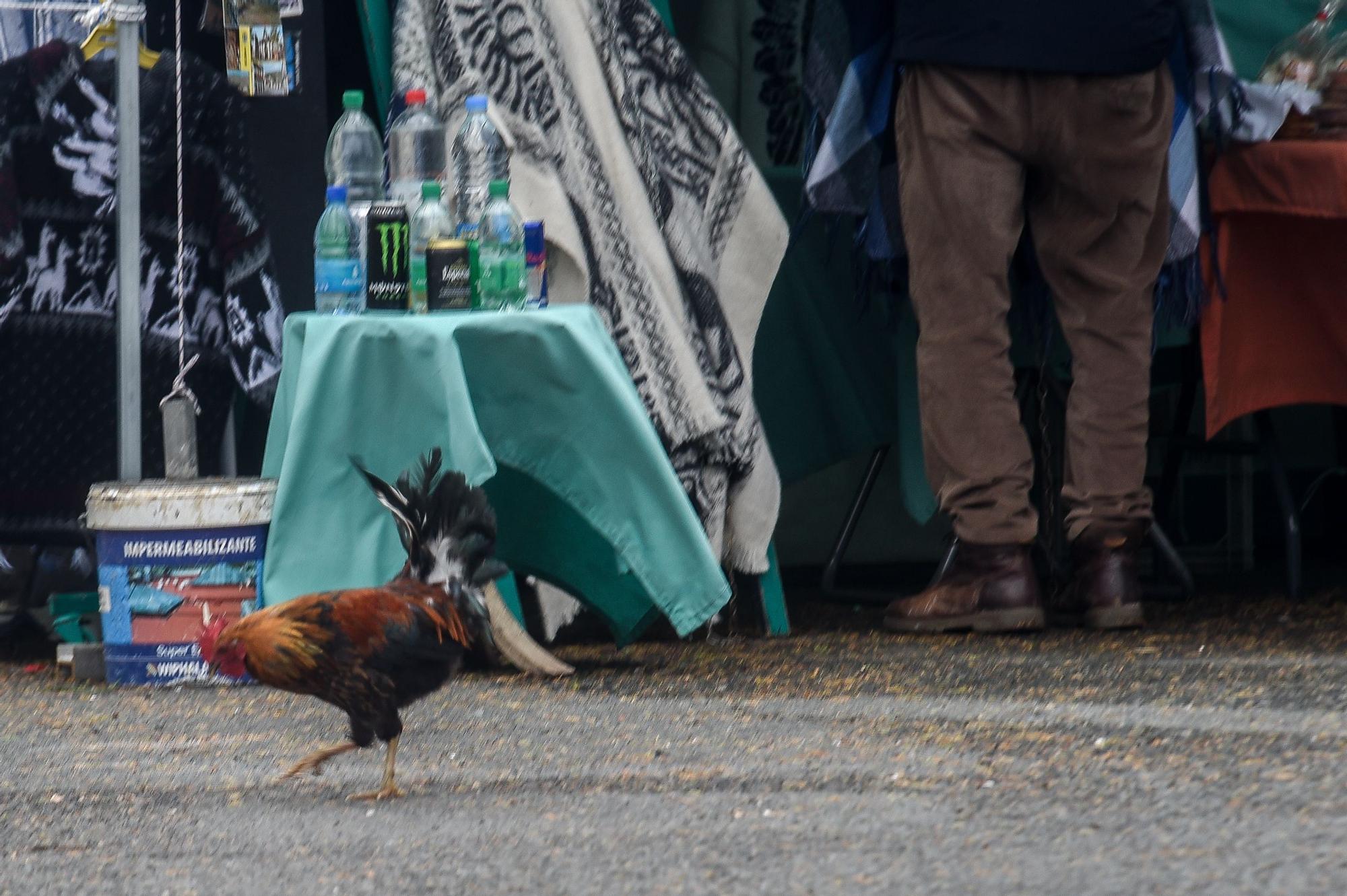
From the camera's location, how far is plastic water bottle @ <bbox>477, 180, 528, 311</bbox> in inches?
150

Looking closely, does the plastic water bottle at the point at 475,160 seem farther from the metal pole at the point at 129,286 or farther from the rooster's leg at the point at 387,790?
the rooster's leg at the point at 387,790

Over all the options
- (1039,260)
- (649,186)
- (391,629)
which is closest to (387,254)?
(649,186)

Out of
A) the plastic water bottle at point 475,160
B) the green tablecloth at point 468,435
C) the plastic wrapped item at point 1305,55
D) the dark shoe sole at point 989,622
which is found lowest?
the dark shoe sole at point 989,622

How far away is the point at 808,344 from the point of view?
5027 millimetres

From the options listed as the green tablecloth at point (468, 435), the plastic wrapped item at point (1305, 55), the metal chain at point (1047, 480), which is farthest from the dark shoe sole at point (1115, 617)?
the plastic wrapped item at point (1305, 55)

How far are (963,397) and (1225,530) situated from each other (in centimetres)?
182

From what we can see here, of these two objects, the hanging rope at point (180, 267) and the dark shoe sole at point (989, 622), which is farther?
the dark shoe sole at point (989, 622)

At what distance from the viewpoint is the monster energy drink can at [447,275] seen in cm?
369

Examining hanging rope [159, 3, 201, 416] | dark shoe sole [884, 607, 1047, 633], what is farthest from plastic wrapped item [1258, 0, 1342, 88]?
hanging rope [159, 3, 201, 416]

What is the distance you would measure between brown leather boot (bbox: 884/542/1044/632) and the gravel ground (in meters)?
0.06

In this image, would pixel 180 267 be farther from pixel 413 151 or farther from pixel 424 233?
pixel 424 233

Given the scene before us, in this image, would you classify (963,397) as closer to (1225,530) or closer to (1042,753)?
(1042,753)

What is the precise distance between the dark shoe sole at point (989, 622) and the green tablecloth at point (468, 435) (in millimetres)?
797

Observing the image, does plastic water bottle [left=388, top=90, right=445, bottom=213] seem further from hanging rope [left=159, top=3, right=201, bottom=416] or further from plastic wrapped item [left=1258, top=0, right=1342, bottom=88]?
plastic wrapped item [left=1258, top=0, right=1342, bottom=88]
